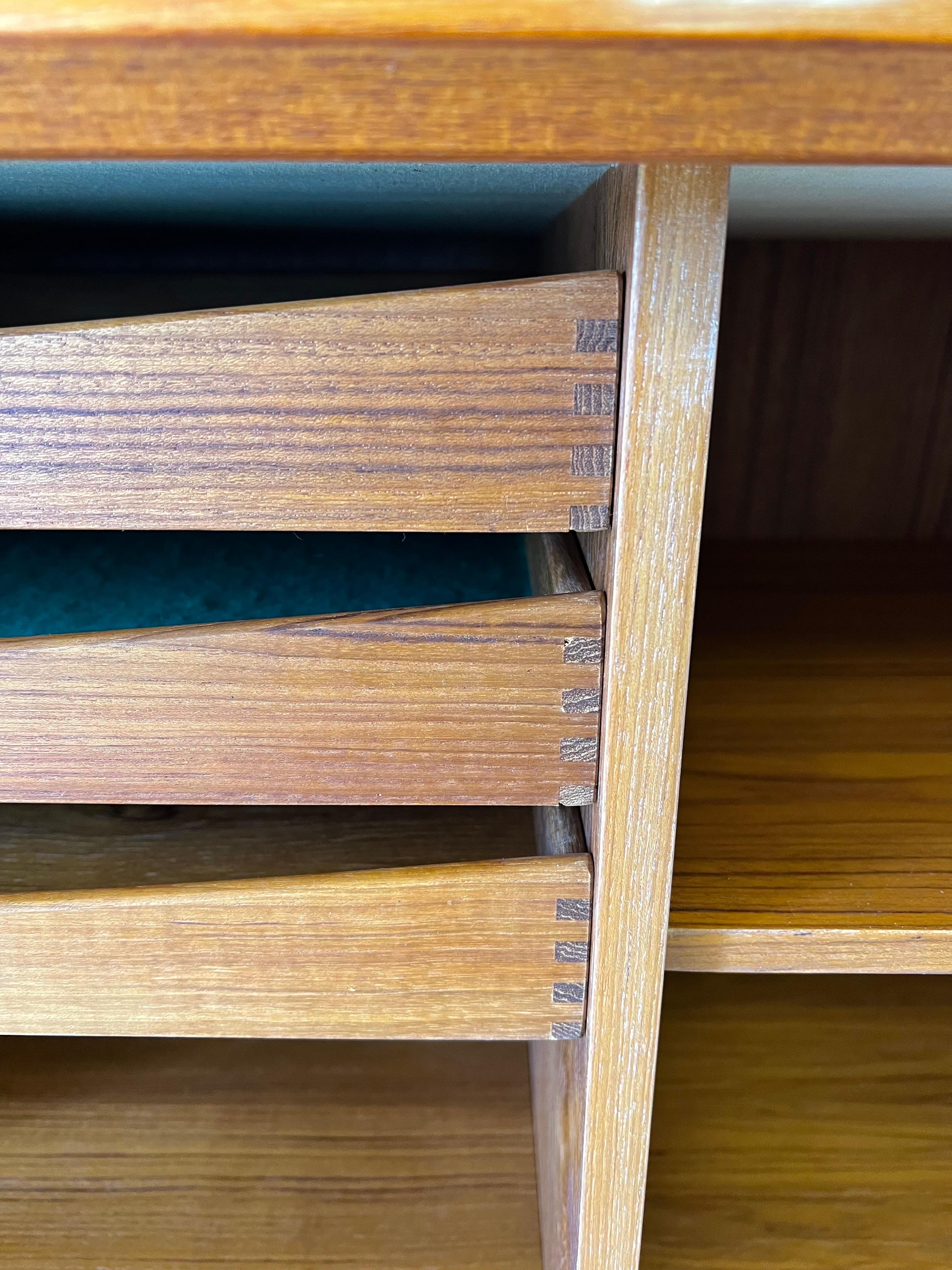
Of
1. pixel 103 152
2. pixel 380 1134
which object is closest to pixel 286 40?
pixel 103 152

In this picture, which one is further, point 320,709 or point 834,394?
point 834,394

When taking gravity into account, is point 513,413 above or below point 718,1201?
above

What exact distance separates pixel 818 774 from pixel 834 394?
1.39 feet

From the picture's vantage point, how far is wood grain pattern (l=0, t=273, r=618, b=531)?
304 mm

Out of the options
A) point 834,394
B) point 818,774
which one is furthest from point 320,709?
point 834,394

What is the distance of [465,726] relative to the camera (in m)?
0.36

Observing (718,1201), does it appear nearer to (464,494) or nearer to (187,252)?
(464,494)

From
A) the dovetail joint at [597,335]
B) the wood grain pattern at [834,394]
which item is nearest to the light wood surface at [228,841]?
the dovetail joint at [597,335]

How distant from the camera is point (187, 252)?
792 mm

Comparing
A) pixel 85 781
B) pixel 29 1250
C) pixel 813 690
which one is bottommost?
pixel 29 1250

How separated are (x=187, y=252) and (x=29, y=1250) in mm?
→ 679

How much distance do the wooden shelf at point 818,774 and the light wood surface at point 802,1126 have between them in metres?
0.27

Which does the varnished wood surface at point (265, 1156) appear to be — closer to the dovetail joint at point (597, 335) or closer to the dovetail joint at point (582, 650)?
the dovetail joint at point (582, 650)

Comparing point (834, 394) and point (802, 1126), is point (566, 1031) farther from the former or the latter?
point (834, 394)
